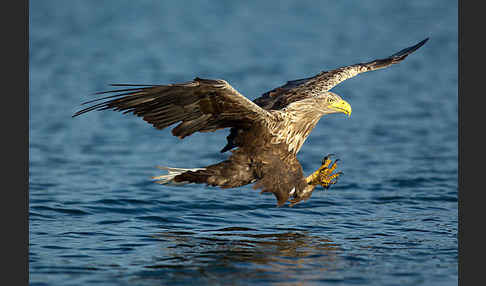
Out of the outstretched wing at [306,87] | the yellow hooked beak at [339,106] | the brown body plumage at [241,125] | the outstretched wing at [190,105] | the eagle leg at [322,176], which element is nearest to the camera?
the outstretched wing at [190,105]

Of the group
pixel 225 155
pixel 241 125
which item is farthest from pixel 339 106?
pixel 225 155

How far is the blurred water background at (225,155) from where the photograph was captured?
6.46 m

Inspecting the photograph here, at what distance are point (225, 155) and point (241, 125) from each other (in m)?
4.25

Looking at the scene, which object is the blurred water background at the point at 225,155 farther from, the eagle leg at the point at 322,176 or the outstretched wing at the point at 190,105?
the outstretched wing at the point at 190,105

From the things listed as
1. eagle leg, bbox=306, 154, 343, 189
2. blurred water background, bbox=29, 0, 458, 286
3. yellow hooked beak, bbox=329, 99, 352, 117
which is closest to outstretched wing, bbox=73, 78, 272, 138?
yellow hooked beak, bbox=329, 99, 352, 117

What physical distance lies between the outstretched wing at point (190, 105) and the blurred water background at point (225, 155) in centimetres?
116

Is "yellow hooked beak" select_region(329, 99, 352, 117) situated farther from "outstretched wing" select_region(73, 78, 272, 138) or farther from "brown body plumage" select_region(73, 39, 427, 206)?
"outstretched wing" select_region(73, 78, 272, 138)

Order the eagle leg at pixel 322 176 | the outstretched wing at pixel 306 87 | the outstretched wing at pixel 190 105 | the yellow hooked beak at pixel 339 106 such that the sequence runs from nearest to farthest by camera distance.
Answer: the outstretched wing at pixel 190 105 < the yellow hooked beak at pixel 339 106 < the eagle leg at pixel 322 176 < the outstretched wing at pixel 306 87

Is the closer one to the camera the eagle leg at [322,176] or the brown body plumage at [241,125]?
the brown body plumage at [241,125]

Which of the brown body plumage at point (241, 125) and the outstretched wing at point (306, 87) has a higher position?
the outstretched wing at point (306, 87)

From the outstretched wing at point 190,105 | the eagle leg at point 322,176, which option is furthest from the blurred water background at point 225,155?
the outstretched wing at point 190,105

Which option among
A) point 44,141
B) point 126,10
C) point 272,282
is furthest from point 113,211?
point 126,10

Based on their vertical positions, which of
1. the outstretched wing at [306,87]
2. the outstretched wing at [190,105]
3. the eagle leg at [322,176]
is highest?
the outstretched wing at [306,87]

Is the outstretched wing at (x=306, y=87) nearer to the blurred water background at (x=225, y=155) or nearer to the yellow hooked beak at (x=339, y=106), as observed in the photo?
the yellow hooked beak at (x=339, y=106)
